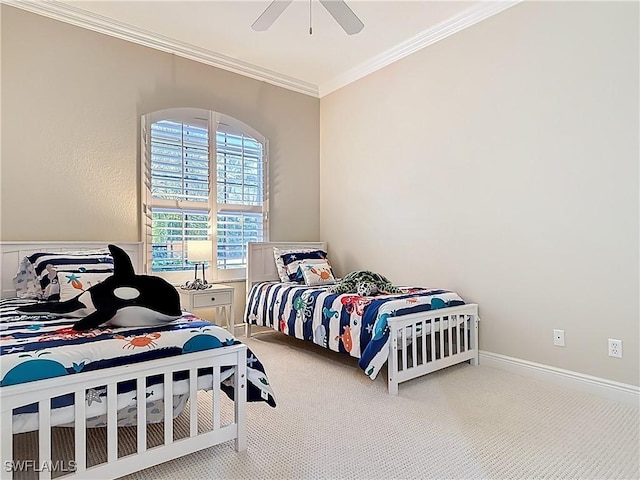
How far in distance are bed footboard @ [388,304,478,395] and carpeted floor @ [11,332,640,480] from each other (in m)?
0.11

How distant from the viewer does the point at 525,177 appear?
2971mm

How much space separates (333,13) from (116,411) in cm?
245

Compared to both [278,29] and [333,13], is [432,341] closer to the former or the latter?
[333,13]

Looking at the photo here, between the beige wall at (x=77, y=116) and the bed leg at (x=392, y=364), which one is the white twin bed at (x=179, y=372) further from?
the beige wall at (x=77, y=116)

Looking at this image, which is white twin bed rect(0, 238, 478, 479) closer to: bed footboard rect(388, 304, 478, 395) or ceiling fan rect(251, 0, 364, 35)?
bed footboard rect(388, 304, 478, 395)

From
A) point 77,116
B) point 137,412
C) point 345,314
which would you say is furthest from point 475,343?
point 77,116

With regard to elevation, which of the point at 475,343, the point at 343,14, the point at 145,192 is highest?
the point at 343,14

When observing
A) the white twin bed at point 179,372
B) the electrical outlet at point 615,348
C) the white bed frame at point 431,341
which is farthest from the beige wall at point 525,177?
the white twin bed at point 179,372

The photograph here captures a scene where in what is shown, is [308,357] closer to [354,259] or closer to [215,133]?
[354,259]

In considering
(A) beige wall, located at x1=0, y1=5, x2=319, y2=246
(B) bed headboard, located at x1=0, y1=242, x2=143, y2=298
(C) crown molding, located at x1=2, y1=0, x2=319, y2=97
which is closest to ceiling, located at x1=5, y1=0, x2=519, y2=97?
(C) crown molding, located at x1=2, y1=0, x2=319, y2=97

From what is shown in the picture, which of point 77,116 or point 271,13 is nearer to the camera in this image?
point 271,13

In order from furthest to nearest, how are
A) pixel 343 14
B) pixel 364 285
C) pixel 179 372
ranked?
pixel 364 285 → pixel 343 14 → pixel 179 372

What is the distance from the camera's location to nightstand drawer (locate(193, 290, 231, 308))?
3498mm

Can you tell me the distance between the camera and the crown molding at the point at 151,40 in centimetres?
319
